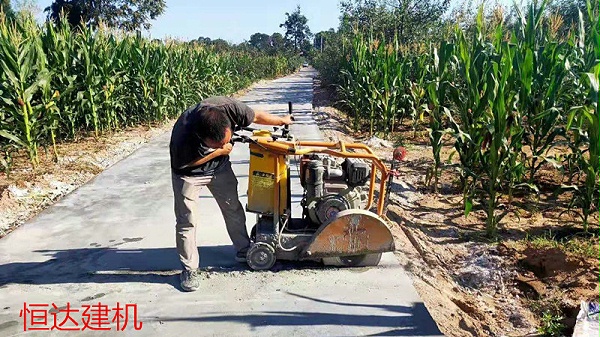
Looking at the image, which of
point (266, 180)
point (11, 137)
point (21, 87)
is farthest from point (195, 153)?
point (21, 87)

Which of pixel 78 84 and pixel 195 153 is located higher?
pixel 78 84

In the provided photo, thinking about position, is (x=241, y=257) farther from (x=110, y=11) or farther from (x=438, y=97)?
(x=110, y=11)

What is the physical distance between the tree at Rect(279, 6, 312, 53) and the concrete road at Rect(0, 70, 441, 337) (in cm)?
8065

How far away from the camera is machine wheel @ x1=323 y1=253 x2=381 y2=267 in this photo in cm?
407

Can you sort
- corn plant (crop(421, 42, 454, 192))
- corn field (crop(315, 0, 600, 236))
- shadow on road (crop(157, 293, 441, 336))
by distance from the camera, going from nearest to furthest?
shadow on road (crop(157, 293, 441, 336)) → corn field (crop(315, 0, 600, 236)) → corn plant (crop(421, 42, 454, 192))

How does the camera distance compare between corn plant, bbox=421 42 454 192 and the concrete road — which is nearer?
the concrete road

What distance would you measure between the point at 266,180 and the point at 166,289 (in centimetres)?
120

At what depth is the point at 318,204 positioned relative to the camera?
4008mm

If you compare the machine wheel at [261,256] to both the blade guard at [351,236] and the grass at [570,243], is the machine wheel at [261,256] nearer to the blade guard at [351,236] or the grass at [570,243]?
the blade guard at [351,236]

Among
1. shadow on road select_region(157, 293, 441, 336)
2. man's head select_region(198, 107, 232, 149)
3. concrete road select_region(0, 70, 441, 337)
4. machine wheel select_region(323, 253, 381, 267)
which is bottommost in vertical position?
shadow on road select_region(157, 293, 441, 336)

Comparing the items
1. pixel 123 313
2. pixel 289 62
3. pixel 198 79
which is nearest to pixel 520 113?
pixel 123 313

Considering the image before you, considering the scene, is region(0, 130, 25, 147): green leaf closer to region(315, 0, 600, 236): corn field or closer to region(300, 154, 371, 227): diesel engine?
region(300, 154, 371, 227): diesel engine

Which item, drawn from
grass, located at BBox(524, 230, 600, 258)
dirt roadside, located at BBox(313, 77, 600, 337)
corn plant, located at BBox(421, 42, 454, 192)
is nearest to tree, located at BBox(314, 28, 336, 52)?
corn plant, located at BBox(421, 42, 454, 192)

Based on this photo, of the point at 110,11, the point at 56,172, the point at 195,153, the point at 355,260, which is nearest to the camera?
the point at 195,153
